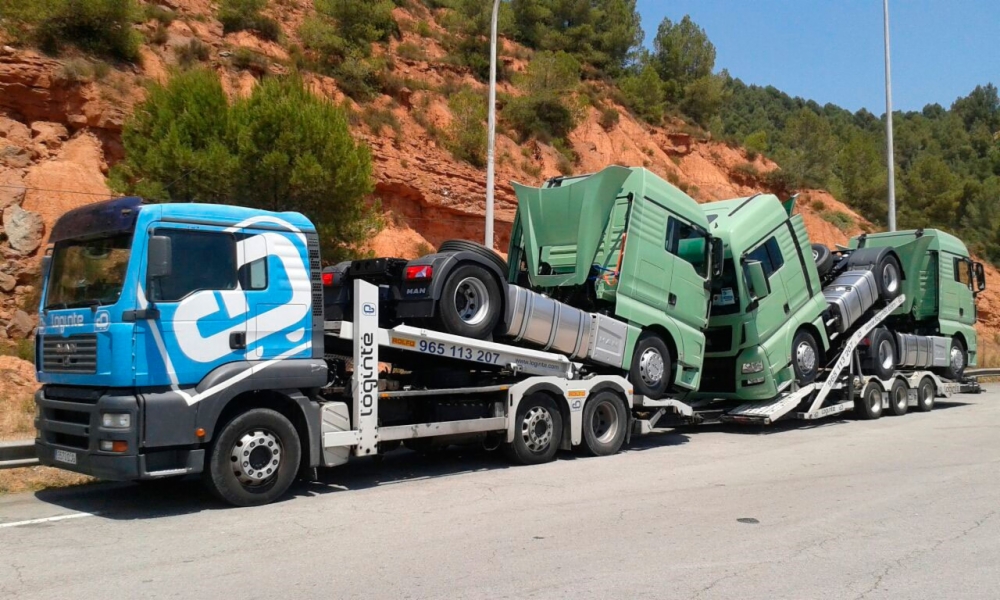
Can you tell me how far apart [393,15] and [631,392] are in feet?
96.1

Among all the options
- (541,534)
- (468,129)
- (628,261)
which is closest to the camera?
(541,534)

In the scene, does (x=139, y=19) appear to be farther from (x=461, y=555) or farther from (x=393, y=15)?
(x=461, y=555)

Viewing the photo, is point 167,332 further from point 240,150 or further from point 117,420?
point 240,150

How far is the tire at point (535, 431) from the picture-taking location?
32.9ft

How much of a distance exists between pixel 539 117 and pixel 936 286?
65.1 ft

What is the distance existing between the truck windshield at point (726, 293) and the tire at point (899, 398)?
5.26 m

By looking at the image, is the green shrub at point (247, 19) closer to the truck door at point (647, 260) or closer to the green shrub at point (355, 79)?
the green shrub at point (355, 79)

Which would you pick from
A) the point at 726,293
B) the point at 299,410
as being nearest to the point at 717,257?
the point at 726,293

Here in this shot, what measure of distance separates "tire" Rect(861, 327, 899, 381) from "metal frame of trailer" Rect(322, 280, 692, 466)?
7.05 m

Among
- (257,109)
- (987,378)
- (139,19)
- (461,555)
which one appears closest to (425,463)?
(461,555)

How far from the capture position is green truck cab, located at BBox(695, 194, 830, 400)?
521 inches

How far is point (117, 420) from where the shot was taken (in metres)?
6.91

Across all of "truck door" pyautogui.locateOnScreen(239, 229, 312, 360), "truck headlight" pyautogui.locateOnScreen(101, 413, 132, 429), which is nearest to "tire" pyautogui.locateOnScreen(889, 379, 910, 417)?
"truck door" pyautogui.locateOnScreen(239, 229, 312, 360)

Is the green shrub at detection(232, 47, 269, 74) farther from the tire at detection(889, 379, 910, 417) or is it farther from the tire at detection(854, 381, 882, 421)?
the tire at detection(889, 379, 910, 417)
